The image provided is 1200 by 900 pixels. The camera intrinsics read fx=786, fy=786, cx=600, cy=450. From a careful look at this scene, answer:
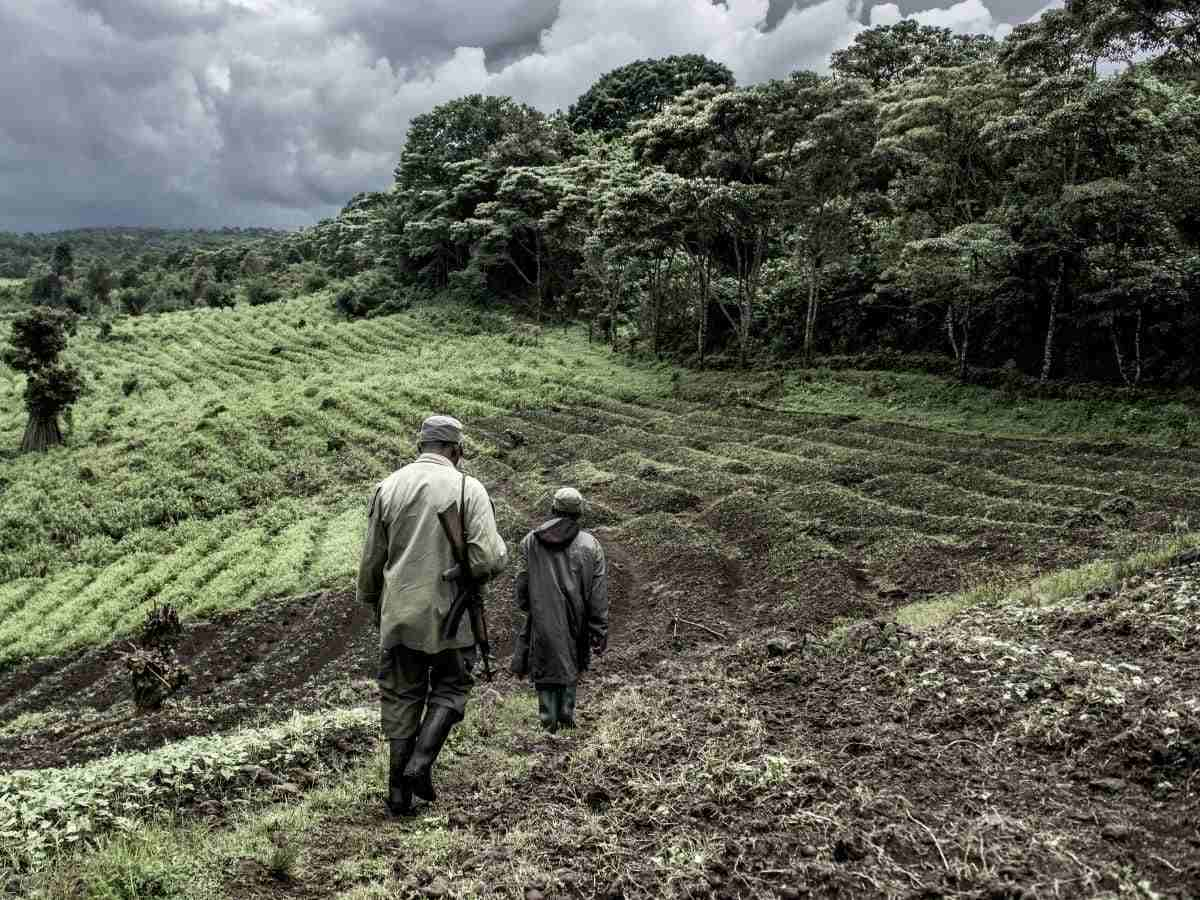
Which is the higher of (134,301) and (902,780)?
(134,301)

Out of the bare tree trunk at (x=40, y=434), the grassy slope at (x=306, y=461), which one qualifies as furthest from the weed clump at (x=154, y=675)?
the bare tree trunk at (x=40, y=434)

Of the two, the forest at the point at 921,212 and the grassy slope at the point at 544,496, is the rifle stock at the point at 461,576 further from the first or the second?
Result: the forest at the point at 921,212

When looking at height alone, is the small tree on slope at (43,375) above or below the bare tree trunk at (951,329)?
below

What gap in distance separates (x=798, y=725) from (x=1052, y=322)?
1788 centimetres

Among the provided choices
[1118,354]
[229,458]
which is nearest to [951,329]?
[1118,354]

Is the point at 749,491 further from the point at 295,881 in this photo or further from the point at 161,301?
the point at 161,301

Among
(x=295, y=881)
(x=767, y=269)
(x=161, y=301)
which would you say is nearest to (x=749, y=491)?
(x=295, y=881)

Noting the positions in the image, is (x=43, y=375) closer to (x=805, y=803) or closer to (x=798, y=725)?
(x=798, y=725)

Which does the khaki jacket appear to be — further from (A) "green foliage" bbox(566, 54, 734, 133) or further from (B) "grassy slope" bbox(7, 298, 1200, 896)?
(A) "green foliage" bbox(566, 54, 734, 133)

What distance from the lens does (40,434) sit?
29.0 meters

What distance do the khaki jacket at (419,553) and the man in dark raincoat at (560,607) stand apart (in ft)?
5.21

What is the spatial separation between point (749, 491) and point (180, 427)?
21.6m

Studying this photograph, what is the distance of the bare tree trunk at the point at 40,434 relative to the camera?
28.9 meters

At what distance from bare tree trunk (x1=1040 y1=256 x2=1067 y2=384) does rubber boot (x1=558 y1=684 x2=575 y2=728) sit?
17.8 meters
